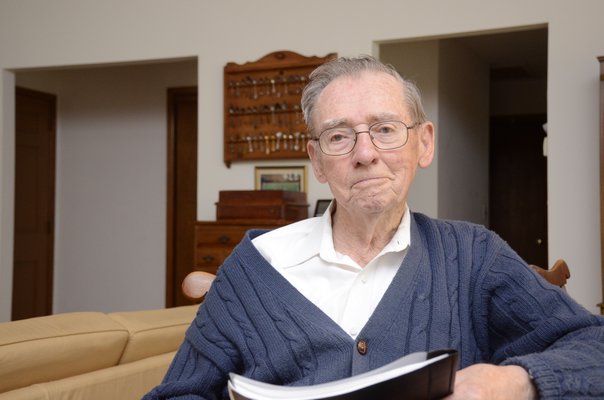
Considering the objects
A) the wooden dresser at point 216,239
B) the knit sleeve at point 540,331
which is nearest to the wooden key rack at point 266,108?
the wooden dresser at point 216,239

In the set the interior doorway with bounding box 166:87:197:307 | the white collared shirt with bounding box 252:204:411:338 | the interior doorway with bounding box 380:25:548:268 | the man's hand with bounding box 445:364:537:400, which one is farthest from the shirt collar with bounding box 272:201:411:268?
the interior doorway with bounding box 166:87:197:307

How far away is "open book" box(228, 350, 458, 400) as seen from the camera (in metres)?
0.99

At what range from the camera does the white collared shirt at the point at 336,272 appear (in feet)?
4.72

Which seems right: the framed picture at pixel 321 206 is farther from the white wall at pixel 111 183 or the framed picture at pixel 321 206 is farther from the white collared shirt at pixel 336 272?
the white collared shirt at pixel 336 272

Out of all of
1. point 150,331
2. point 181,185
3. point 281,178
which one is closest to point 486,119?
point 181,185

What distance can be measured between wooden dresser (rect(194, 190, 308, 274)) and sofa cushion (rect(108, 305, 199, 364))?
2472mm

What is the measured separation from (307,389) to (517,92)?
8477 millimetres

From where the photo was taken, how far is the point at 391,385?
99 cm

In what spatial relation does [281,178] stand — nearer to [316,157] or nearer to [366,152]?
[316,157]

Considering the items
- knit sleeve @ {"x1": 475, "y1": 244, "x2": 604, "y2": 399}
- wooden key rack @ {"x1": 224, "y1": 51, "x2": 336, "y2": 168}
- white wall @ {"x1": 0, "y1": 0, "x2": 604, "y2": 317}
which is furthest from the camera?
wooden key rack @ {"x1": 224, "y1": 51, "x2": 336, "y2": 168}

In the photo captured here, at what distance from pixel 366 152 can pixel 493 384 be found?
0.53 m

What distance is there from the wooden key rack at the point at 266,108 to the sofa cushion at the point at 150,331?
9.91 feet

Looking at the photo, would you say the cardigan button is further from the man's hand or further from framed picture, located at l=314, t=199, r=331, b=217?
framed picture, located at l=314, t=199, r=331, b=217

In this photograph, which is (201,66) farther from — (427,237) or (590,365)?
(590,365)
